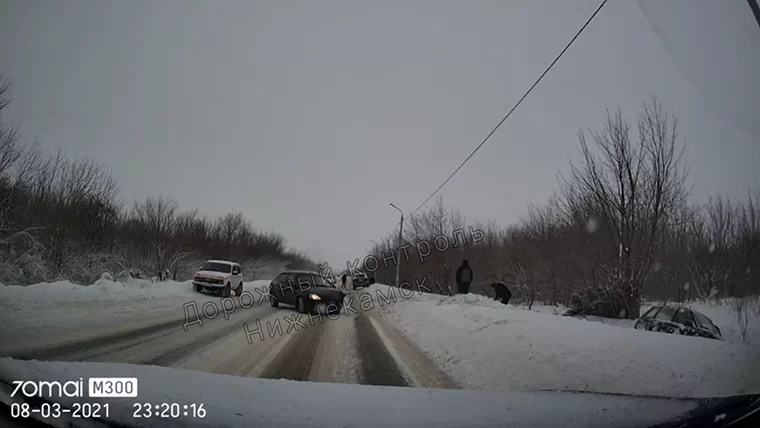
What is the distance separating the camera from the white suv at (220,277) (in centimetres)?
405

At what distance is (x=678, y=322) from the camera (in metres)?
3.47

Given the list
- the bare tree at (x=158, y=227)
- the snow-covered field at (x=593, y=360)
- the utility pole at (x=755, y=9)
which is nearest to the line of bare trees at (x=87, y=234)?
the bare tree at (x=158, y=227)

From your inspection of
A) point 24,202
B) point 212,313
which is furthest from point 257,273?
point 24,202

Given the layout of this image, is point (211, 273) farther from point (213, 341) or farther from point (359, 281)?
point (359, 281)

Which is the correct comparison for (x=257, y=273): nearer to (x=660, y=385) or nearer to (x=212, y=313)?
(x=212, y=313)

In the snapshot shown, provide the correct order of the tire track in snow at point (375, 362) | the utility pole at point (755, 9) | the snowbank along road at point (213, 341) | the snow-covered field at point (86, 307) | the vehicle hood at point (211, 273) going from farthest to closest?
the vehicle hood at point (211, 273)
the tire track in snow at point (375, 362)
the snow-covered field at point (86, 307)
the utility pole at point (755, 9)
the snowbank along road at point (213, 341)

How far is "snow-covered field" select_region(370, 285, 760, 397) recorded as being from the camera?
9.65 ft

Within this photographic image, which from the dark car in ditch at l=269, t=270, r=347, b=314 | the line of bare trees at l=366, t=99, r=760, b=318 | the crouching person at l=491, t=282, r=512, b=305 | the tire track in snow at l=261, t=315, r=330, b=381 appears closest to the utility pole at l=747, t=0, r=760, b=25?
the line of bare trees at l=366, t=99, r=760, b=318

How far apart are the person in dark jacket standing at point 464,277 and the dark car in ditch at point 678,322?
234 cm

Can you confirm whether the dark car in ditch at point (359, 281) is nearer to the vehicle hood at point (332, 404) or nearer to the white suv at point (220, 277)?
the white suv at point (220, 277)

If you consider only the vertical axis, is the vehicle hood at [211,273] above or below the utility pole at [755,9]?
below

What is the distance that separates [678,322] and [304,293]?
3.96m

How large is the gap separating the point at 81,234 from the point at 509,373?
397 cm

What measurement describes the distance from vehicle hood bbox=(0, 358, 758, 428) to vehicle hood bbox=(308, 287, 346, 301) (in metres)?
2.38
